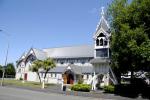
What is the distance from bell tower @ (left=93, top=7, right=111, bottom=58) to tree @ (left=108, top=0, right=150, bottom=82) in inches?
→ 362

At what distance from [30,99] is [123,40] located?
18.5m

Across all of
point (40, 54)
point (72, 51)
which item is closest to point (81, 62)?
point (72, 51)

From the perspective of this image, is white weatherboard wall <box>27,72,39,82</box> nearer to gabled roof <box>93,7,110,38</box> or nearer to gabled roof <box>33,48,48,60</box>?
gabled roof <box>33,48,48,60</box>

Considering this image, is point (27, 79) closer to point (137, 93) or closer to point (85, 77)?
point (85, 77)

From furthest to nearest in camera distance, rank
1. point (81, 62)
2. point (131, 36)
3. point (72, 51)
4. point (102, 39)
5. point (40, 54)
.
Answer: point (40, 54) → point (72, 51) → point (81, 62) → point (102, 39) → point (131, 36)

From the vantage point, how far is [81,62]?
69312mm

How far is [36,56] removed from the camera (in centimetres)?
7600

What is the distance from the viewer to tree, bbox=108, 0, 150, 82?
38969 mm

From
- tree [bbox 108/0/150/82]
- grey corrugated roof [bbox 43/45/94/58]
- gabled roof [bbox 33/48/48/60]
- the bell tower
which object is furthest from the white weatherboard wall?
tree [bbox 108/0/150/82]

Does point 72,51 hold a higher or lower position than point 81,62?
higher

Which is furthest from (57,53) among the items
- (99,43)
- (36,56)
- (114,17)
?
(114,17)

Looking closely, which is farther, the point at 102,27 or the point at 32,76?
the point at 32,76

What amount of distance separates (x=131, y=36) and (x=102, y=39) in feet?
50.5

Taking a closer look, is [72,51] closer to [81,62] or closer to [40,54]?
[81,62]
